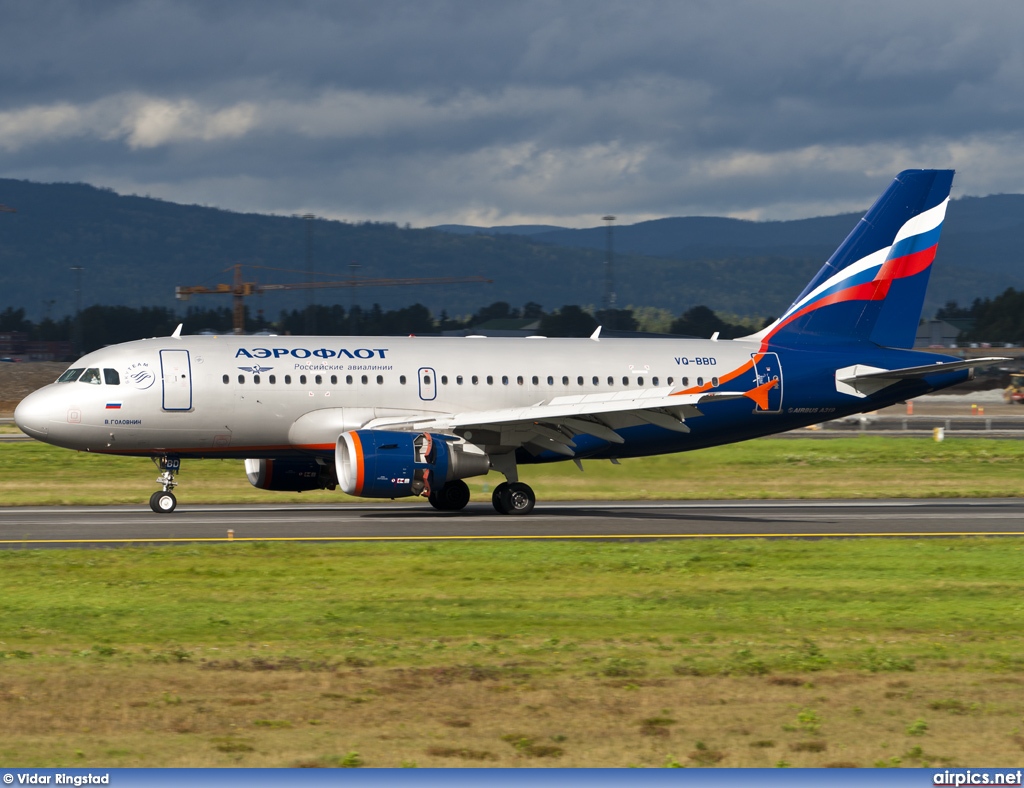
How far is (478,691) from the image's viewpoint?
1272 cm

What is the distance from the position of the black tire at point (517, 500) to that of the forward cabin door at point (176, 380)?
307 inches

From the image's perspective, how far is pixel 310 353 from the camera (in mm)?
32406

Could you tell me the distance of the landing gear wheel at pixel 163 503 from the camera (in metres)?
30.7

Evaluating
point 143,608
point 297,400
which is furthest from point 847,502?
point 143,608

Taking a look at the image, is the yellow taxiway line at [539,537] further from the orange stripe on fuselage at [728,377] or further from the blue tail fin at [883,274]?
the blue tail fin at [883,274]

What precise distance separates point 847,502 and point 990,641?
20.5m

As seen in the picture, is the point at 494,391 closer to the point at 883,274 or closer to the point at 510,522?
the point at 510,522

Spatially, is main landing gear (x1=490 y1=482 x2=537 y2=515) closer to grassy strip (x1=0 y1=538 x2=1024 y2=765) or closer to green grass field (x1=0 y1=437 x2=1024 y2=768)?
green grass field (x1=0 y1=437 x2=1024 y2=768)

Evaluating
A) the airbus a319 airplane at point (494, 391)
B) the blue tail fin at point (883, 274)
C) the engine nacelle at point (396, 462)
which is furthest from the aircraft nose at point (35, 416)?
the blue tail fin at point (883, 274)

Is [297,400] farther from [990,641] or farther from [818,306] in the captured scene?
[990,641]

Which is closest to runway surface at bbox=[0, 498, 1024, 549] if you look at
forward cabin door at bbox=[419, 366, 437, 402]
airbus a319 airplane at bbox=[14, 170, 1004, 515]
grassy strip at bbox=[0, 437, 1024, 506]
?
A: airbus a319 airplane at bbox=[14, 170, 1004, 515]

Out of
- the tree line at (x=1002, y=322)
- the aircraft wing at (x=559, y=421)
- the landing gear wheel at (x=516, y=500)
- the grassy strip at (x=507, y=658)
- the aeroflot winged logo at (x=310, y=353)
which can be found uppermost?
the tree line at (x=1002, y=322)

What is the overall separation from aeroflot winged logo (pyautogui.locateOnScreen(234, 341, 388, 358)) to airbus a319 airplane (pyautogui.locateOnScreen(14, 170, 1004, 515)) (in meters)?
0.05

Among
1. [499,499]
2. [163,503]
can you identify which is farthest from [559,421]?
[163,503]
